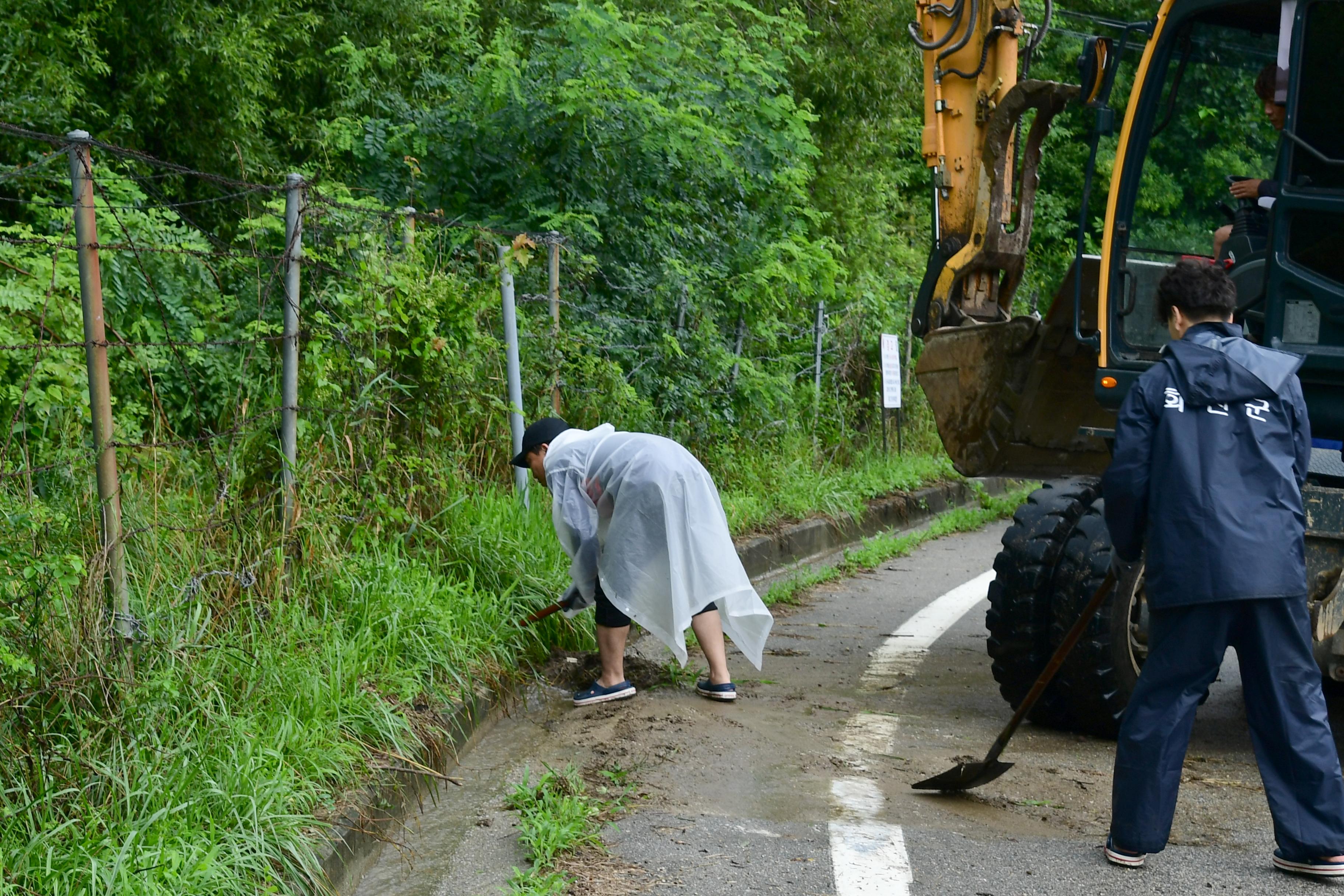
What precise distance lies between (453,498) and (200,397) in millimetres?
1676

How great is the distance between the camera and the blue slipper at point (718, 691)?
621cm

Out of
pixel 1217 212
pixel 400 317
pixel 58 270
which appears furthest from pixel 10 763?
pixel 1217 212

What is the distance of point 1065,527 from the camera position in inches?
239

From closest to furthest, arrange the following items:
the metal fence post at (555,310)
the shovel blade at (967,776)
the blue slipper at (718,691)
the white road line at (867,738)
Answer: the shovel blade at (967,776)
the white road line at (867,738)
the blue slipper at (718,691)
the metal fence post at (555,310)

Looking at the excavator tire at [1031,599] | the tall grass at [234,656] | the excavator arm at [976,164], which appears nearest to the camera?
the tall grass at [234,656]

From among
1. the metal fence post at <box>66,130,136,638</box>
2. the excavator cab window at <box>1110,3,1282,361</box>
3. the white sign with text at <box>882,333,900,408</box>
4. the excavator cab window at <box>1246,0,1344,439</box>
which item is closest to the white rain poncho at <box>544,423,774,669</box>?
the excavator cab window at <box>1110,3,1282,361</box>

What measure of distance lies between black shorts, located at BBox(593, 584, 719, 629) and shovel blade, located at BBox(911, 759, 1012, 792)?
1608mm

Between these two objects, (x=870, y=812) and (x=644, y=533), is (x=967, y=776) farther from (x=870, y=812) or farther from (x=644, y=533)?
(x=644, y=533)

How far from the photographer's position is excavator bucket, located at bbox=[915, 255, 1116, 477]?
6750 millimetres

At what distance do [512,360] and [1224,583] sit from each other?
4591 mm

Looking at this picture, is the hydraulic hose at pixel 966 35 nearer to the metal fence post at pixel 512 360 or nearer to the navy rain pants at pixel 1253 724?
the metal fence post at pixel 512 360

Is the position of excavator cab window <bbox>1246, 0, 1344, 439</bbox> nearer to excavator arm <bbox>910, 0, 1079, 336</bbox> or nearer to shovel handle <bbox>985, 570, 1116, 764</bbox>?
shovel handle <bbox>985, 570, 1116, 764</bbox>

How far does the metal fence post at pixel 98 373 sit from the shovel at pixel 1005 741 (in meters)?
2.79

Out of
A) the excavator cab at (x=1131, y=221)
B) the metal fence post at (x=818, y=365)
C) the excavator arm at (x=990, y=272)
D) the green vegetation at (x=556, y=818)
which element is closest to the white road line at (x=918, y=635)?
the excavator arm at (x=990, y=272)
